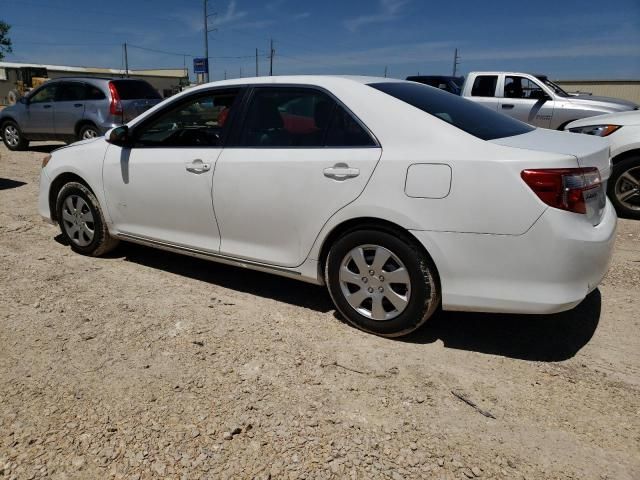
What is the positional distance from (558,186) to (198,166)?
2345 millimetres

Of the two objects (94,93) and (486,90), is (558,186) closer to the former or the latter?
(486,90)

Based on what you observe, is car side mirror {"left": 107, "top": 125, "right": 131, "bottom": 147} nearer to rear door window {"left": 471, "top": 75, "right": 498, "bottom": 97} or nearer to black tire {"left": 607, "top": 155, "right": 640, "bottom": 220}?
black tire {"left": 607, "top": 155, "right": 640, "bottom": 220}

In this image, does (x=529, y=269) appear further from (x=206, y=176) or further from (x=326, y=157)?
(x=206, y=176)

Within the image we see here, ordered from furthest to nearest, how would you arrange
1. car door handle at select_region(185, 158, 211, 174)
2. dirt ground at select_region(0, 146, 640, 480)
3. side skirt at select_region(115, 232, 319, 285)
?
1. car door handle at select_region(185, 158, 211, 174)
2. side skirt at select_region(115, 232, 319, 285)
3. dirt ground at select_region(0, 146, 640, 480)

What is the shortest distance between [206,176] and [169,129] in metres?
0.67

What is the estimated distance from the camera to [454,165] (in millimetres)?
2750

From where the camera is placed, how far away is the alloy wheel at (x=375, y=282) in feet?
9.91

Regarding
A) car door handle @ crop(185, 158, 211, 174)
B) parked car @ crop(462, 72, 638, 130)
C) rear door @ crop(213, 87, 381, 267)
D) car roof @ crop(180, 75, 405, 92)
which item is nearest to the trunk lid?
rear door @ crop(213, 87, 381, 267)

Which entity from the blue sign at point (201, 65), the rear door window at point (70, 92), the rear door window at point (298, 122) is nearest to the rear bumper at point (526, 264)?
the rear door window at point (298, 122)

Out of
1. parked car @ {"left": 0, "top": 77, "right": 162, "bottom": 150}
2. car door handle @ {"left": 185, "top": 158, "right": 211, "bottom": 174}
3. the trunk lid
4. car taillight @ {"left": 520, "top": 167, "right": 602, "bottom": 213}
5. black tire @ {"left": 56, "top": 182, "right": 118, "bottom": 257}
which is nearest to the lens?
car taillight @ {"left": 520, "top": 167, "right": 602, "bottom": 213}

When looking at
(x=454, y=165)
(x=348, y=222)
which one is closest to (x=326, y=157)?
(x=348, y=222)

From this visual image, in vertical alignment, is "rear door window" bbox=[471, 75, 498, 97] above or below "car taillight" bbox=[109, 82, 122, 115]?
above

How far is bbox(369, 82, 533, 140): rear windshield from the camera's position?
304 cm

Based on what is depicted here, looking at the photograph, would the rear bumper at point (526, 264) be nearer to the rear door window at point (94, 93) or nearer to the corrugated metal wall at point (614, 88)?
the rear door window at point (94, 93)
